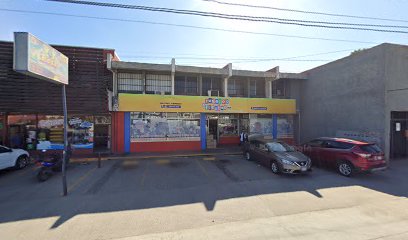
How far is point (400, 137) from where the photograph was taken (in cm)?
1293

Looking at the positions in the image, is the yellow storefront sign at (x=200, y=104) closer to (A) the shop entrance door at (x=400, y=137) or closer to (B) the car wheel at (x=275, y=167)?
(A) the shop entrance door at (x=400, y=137)

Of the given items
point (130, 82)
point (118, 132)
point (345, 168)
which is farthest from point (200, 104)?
point (345, 168)

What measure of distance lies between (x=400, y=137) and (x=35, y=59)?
754 inches

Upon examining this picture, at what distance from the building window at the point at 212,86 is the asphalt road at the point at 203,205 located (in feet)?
27.5

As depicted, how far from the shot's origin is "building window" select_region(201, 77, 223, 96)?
16.8 metres

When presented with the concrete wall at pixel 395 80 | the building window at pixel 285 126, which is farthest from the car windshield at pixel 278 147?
the building window at pixel 285 126

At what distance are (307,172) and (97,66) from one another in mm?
14100

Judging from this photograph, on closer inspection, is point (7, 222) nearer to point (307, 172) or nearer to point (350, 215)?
point (350, 215)

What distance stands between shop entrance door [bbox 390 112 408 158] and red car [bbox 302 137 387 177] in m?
5.17

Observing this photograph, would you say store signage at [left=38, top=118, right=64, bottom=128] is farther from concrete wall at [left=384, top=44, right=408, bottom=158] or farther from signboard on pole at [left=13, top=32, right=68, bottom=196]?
concrete wall at [left=384, top=44, right=408, bottom=158]

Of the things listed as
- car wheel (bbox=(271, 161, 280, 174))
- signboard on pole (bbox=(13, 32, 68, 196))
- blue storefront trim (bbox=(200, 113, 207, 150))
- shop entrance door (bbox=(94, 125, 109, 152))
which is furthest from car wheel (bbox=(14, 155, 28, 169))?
car wheel (bbox=(271, 161, 280, 174))

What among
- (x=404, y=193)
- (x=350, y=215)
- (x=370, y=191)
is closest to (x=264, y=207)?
(x=350, y=215)

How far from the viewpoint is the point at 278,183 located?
801 cm

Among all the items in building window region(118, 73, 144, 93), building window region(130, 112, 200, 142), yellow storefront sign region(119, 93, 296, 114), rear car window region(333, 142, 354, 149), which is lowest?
rear car window region(333, 142, 354, 149)
